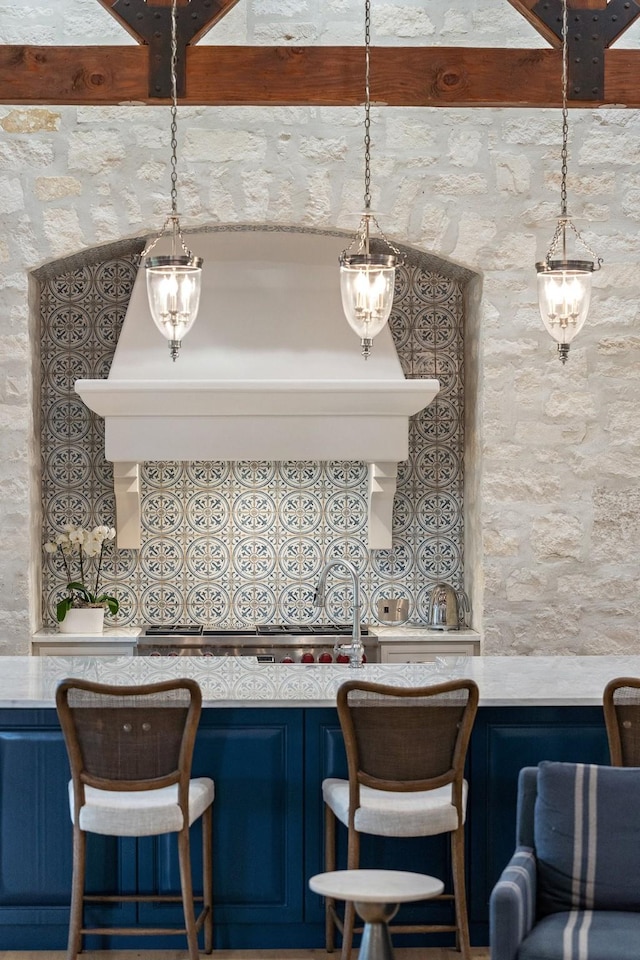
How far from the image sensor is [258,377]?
6.04 metres

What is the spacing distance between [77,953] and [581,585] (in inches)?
125

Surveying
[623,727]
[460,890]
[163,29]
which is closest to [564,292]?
[623,727]

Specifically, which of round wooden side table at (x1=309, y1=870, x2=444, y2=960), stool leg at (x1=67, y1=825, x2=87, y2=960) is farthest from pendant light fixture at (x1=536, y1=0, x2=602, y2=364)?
stool leg at (x1=67, y1=825, x2=87, y2=960)

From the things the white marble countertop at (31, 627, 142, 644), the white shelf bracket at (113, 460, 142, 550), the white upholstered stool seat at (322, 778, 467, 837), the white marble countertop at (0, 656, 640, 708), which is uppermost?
the white shelf bracket at (113, 460, 142, 550)

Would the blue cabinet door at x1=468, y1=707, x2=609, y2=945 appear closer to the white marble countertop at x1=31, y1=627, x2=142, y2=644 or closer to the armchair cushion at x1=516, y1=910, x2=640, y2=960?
the armchair cushion at x1=516, y1=910, x2=640, y2=960

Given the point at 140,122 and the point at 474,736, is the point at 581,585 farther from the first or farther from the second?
the point at 140,122

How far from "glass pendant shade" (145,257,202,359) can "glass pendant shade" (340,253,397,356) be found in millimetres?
472

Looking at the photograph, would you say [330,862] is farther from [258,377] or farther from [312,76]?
[312,76]

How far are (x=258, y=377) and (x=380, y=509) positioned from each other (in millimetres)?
1107

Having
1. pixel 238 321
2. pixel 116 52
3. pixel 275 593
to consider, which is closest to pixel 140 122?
pixel 116 52

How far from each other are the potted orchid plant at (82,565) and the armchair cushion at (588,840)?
347 centimetres

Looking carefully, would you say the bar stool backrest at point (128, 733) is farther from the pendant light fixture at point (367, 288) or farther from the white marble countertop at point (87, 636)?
the white marble countertop at point (87, 636)

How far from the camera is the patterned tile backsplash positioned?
674cm

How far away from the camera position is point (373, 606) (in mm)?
6770
